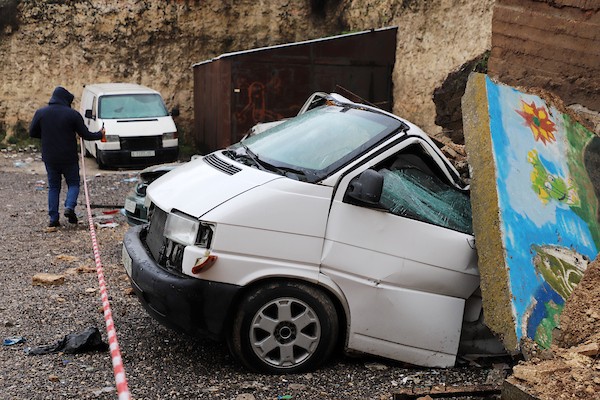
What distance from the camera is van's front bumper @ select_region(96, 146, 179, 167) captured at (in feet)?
53.2

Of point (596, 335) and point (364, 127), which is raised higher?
point (364, 127)

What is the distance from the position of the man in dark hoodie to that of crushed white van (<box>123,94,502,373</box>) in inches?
200

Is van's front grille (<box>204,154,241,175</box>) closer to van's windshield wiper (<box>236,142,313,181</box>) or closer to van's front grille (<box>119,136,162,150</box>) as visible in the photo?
van's windshield wiper (<box>236,142,313,181</box>)

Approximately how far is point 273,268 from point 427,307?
1.08 m

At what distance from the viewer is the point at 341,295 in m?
4.70

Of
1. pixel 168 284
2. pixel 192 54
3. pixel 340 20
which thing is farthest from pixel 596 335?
pixel 192 54

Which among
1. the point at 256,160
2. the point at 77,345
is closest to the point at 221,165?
the point at 256,160

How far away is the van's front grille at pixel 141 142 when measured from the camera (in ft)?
53.3

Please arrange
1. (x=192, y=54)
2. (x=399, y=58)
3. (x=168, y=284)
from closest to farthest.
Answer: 1. (x=168, y=284)
2. (x=399, y=58)
3. (x=192, y=54)

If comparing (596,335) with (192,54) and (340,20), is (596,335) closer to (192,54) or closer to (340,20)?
(340,20)

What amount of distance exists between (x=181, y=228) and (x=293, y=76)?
11.7 meters

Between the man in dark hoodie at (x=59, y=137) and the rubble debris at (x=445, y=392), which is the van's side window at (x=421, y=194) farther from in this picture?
the man in dark hoodie at (x=59, y=137)

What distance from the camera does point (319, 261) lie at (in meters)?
4.65

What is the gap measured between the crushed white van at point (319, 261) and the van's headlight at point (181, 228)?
11 millimetres
